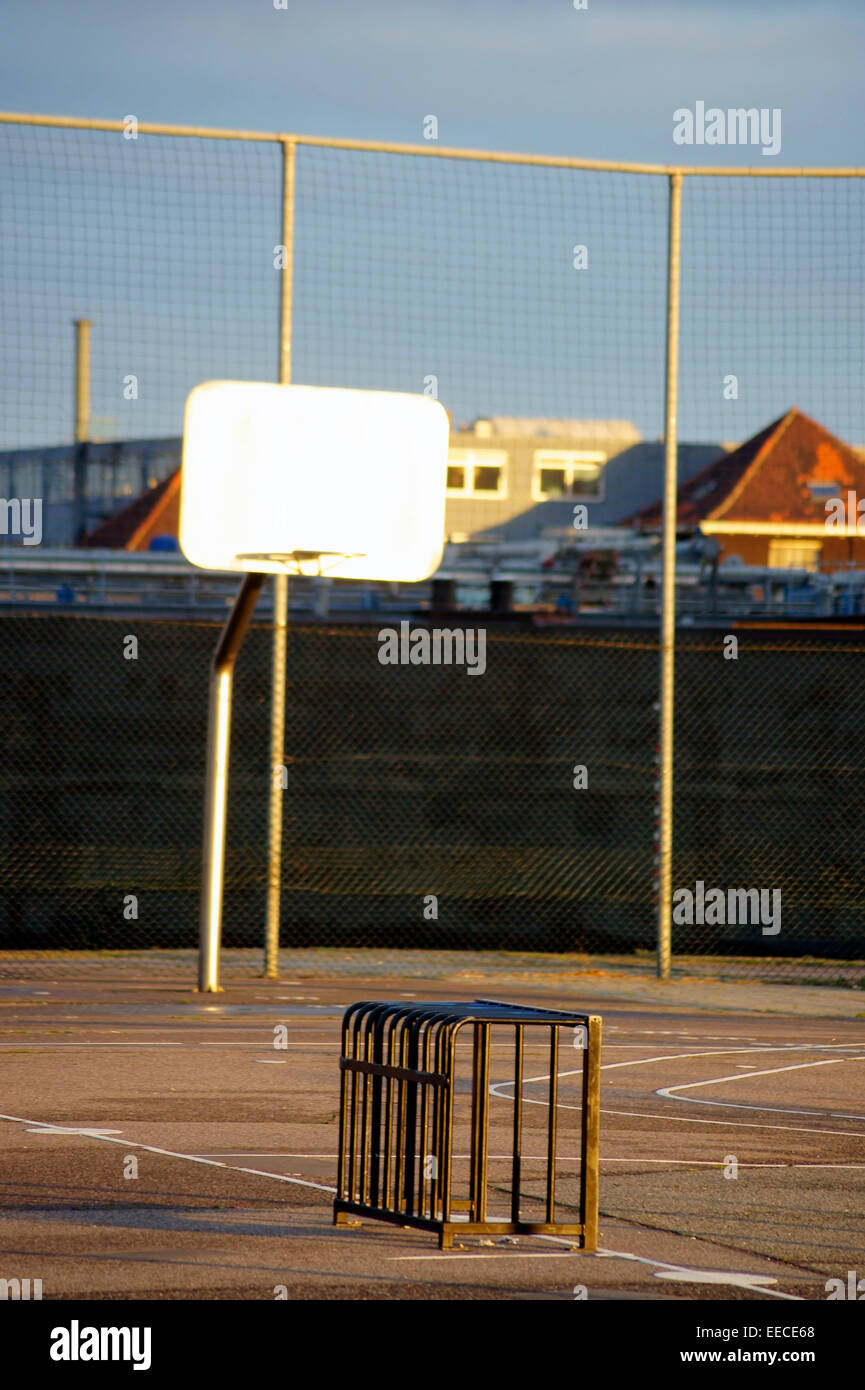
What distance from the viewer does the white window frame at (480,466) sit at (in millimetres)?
18719

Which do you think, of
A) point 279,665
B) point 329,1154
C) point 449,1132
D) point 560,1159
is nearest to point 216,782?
point 279,665

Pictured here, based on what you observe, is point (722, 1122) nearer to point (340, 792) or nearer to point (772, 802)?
point (340, 792)

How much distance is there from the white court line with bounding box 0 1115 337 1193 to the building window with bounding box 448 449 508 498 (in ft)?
30.0

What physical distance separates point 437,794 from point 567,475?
4762mm

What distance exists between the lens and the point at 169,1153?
360 inches

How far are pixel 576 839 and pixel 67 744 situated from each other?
15.4 ft

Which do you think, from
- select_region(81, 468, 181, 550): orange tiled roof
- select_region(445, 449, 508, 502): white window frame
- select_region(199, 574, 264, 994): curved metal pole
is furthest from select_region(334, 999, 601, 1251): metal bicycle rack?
select_region(81, 468, 181, 550): orange tiled roof

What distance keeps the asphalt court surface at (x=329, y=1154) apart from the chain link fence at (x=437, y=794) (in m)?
1.85

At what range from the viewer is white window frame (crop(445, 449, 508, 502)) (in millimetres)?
18719

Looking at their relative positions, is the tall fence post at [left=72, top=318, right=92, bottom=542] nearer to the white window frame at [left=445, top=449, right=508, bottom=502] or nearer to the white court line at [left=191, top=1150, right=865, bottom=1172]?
the white window frame at [left=445, top=449, right=508, bottom=502]

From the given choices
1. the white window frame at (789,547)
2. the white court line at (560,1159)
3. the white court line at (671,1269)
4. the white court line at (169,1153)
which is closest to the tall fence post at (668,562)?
the white court line at (560,1159)

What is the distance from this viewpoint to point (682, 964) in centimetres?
1772

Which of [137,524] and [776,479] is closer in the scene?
[137,524]
